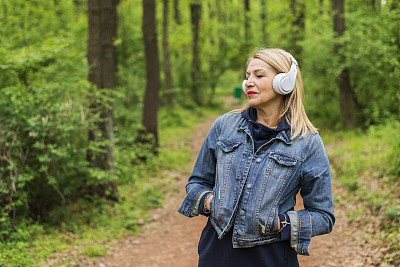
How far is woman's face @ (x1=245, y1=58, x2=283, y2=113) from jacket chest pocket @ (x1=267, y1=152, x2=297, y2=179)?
38 cm

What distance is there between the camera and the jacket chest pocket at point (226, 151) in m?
2.42

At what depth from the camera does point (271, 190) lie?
2.28m

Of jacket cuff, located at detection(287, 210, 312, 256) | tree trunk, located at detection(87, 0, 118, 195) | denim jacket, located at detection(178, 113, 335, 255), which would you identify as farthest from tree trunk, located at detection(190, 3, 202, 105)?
jacket cuff, located at detection(287, 210, 312, 256)

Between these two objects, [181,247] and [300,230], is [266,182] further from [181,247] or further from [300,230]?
[181,247]

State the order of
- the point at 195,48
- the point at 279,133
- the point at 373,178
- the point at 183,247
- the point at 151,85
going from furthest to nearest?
the point at 195,48, the point at 151,85, the point at 373,178, the point at 183,247, the point at 279,133

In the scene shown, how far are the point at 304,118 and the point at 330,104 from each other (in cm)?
1343

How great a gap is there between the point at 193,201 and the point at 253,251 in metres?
0.48

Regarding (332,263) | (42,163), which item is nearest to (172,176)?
(42,163)

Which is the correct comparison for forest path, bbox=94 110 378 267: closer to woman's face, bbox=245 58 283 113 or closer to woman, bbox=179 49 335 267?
woman, bbox=179 49 335 267

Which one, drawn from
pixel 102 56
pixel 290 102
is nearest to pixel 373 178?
pixel 102 56

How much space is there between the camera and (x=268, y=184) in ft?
7.50

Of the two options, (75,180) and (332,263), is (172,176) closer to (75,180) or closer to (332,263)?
(75,180)

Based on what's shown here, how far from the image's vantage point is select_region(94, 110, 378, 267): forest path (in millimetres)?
5887

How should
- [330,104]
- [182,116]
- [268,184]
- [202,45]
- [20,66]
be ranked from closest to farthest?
[268,184] < [20,66] < [330,104] < [182,116] < [202,45]
